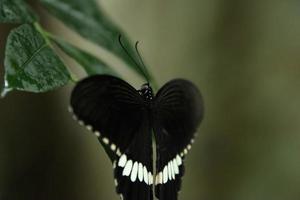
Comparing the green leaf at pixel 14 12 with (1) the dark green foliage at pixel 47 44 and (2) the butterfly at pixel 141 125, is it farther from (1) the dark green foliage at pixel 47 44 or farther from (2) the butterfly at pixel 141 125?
(2) the butterfly at pixel 141 125

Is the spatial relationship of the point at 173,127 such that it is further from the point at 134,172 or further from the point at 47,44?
the point at 47,44

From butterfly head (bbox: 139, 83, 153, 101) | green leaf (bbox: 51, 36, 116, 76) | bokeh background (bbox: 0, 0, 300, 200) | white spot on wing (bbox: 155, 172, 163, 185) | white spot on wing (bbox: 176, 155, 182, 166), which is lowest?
bokeh background (bbox: 0, 0, 300, 200)

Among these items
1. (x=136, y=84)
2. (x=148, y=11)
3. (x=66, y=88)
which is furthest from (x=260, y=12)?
(x=66, y=88)

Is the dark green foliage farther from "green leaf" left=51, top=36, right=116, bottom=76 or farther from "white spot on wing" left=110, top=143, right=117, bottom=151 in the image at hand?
"white spot on wing" left=110, top=143, right=117, bottom=151

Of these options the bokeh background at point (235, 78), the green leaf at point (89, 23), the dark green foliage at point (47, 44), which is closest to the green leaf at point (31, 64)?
the dark green foliage at point (47, 44)

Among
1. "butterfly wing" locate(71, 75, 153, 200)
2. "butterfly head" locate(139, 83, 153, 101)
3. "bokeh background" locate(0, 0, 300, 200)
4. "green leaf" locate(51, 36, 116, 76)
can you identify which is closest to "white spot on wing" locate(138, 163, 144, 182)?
"butterfly wing" locate(71, 75, 153, 200)

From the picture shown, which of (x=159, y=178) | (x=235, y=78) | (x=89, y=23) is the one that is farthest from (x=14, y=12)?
(x=235, y=78)
